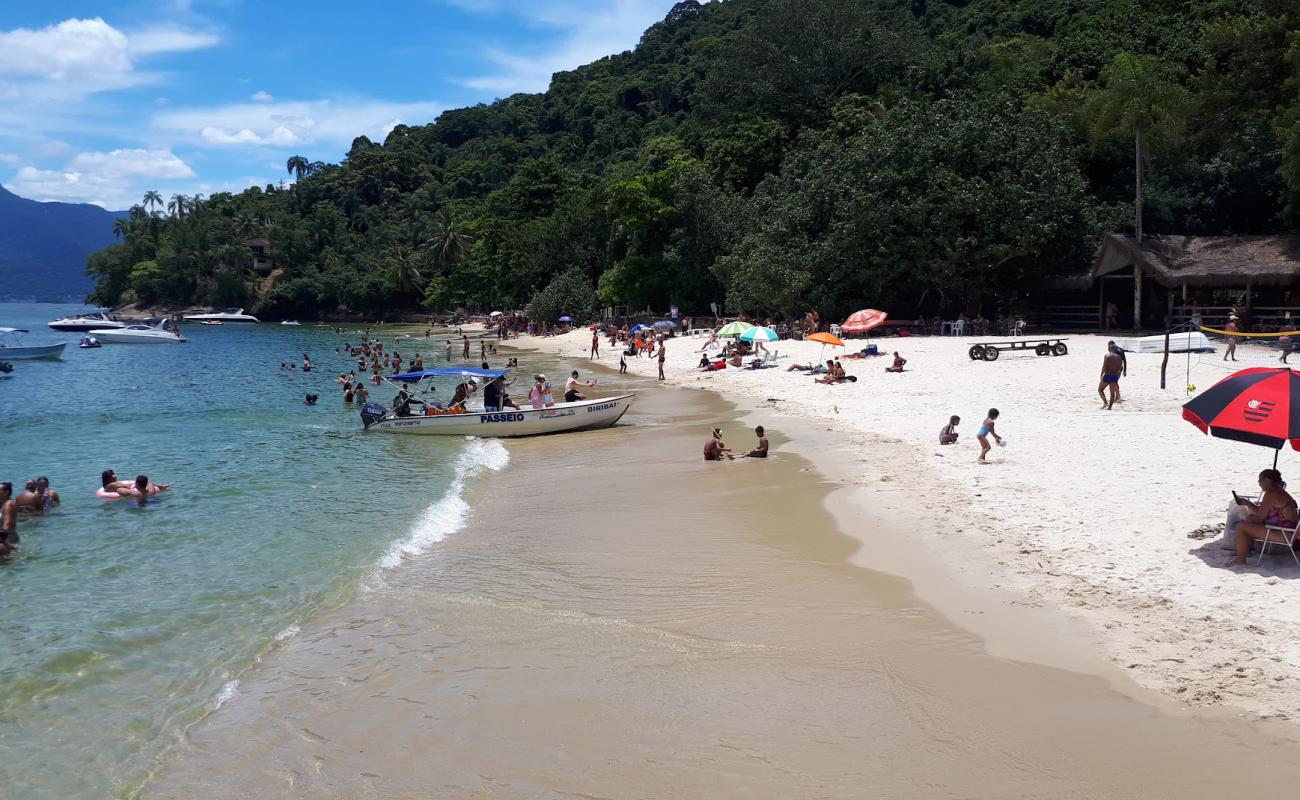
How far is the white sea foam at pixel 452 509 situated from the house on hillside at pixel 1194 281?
25.3 m

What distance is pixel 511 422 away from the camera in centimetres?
2130

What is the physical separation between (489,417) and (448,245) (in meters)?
74.0

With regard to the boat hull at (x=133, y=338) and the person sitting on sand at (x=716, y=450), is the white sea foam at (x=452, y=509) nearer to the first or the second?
the person sitting on sand at (x=716, y=450)

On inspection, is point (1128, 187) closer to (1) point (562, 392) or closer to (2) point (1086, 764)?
(1) point (562, 392)

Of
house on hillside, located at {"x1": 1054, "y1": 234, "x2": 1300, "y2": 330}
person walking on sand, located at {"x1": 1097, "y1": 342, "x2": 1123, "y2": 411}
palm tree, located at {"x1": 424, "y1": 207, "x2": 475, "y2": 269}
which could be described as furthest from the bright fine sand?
palm tree, located at {"x1": 424, "y1": 207, "x2": 475, "y2": 269}

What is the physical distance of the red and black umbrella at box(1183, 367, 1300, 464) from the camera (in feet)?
25.9

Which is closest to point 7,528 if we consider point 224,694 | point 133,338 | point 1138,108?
point 224,694

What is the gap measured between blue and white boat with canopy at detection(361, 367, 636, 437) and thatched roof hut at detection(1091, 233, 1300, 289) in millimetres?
23223

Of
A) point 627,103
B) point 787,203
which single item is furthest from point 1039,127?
point 627,103

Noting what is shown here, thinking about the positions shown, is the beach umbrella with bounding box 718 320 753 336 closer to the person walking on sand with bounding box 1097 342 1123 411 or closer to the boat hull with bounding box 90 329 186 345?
the person walking on sand with bounding box 1097 342 1123 411

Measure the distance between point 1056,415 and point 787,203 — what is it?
28.2 metres

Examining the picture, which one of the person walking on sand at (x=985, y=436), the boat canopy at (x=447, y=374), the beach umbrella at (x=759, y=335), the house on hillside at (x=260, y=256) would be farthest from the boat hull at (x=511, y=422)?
the house on hillside at (x=260, y=256)

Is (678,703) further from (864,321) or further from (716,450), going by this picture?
(864,321)

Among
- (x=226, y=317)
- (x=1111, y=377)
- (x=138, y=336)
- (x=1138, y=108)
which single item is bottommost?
(x=138, y=336)
